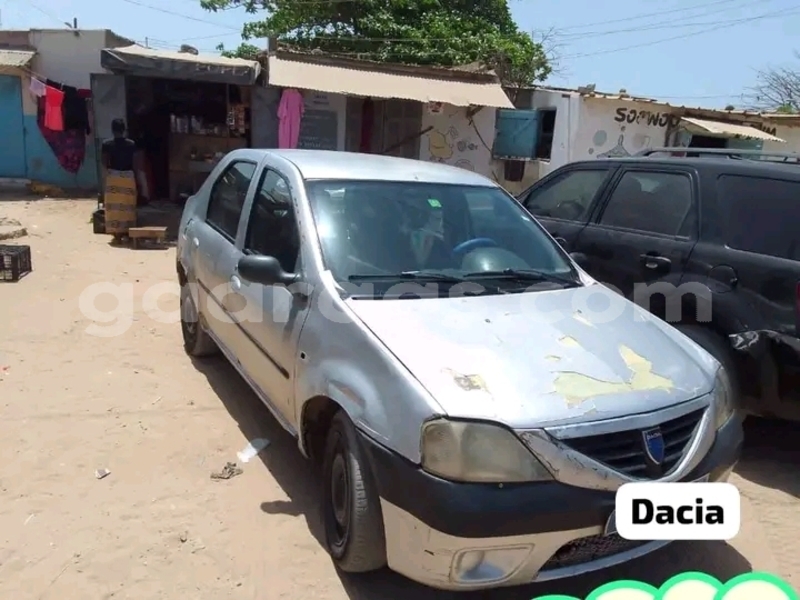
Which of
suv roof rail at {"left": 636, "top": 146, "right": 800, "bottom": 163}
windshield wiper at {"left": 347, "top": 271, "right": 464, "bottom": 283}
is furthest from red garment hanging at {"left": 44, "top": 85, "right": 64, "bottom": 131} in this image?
windshield wiper at {"left": 347, "top": 271, "right": 464, "bottom": 283}

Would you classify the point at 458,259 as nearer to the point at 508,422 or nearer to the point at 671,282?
the point at 508,422

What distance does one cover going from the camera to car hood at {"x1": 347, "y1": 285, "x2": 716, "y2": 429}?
238 cm

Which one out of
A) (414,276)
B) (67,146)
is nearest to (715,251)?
(414,276)

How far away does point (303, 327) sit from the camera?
3.09m

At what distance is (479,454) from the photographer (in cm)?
228

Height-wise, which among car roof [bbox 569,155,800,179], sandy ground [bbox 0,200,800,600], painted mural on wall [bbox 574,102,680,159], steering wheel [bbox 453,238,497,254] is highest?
painted mural on wall [bbox 574,102,680,159]

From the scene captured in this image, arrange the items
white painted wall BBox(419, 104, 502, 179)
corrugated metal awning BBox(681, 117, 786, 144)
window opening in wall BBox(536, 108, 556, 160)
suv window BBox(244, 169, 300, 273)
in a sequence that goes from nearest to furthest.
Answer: suv window BBox(244, 169, 300, 273) → white painted wall BBox(419, 104, 502, 179) → corrugated metal awning BBox(681, 117, 786, 144) → window opening in wall BBox(536, 108, 556, 160)

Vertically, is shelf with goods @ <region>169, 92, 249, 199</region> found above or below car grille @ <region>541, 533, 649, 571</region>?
above

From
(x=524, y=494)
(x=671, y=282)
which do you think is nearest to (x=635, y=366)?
(x=524, y=494)

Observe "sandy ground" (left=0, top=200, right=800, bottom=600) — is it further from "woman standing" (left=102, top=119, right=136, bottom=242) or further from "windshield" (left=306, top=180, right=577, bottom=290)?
"woman standing" (left=102, top=119, right=136, bottom=242)

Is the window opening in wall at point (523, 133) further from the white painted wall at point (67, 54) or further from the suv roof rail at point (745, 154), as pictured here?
the suv roof rail at point (745, 154)

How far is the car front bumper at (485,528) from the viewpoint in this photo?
2252mm

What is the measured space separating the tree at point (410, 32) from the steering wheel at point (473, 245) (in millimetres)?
13948

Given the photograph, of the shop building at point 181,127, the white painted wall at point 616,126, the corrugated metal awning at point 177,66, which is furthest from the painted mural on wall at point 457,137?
the corrugated metal awning at point 177,66
